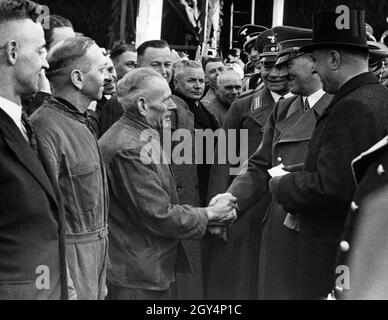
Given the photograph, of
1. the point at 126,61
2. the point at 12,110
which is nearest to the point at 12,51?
the point at 12,110

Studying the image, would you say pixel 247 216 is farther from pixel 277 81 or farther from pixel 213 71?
pixel 213 71

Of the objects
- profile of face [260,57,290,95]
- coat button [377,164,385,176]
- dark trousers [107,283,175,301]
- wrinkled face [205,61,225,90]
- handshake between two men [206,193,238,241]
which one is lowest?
dark trousers [107,283,175,301]

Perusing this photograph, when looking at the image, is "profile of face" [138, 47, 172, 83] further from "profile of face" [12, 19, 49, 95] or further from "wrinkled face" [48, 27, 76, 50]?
"profile of face" [12, 19, 49, 95]

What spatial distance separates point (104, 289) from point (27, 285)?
130 cm

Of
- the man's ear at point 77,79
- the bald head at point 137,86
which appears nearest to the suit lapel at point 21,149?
the man's ear at point 77,79


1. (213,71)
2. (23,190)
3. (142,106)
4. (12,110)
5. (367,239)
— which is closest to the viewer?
(367,239)

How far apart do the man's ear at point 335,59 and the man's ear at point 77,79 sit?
4.59 feet

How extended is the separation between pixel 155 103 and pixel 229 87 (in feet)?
11.3

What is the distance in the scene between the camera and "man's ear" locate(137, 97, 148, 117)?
552cm

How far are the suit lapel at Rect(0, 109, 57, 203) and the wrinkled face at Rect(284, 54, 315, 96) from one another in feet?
9.05

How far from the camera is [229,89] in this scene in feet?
29.3

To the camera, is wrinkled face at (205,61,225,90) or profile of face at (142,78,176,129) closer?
profile of face at (142,78,176,129)

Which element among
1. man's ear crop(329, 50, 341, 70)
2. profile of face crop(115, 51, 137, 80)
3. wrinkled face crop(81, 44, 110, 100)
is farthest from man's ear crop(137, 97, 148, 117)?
profile of face crop(115, 51, 137, 80)

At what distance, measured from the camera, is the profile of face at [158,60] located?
7.73 meters
